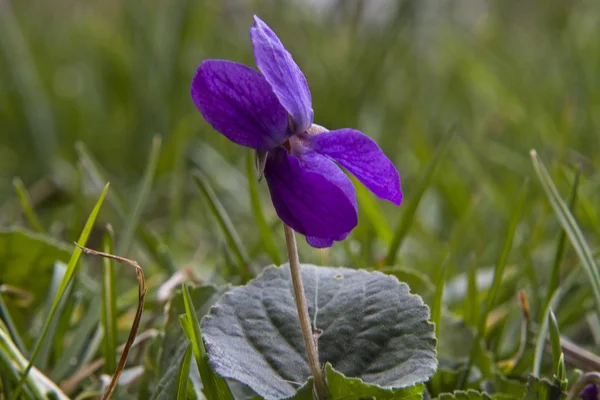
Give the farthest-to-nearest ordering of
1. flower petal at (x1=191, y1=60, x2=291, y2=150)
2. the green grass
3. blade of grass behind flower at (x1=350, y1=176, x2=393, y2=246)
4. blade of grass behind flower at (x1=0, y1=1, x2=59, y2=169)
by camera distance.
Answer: blade of grass behind flower at (x1=0, y1=1, x2=59, y2=169), blade of grass behind flower at (x1=350, y1=176, x2=393, y2=246), the green grass, flower petal at (x1=191, y1=60, x2=291, y2=150)

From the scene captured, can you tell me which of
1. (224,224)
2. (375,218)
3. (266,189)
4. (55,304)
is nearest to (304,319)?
(55,304)

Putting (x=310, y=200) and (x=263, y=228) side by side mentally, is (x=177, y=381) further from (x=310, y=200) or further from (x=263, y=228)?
(x=263, y=228)

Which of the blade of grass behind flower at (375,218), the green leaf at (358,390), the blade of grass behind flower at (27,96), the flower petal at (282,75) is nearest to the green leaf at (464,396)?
the green leaf at (358,390)

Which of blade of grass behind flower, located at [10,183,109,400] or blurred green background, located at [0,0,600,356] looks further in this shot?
blurred green background, located at [0,0,600,356]

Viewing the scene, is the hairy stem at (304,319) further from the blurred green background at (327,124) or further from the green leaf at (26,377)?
the blurred green background at (327,124)

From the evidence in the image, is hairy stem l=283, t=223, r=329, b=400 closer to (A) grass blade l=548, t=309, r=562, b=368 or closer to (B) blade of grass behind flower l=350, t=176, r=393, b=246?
(A) grass blade l=548, t=309, r=562, b=368

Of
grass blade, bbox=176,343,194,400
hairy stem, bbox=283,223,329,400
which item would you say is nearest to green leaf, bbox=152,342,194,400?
grass blade, bbox=176,343,194,400

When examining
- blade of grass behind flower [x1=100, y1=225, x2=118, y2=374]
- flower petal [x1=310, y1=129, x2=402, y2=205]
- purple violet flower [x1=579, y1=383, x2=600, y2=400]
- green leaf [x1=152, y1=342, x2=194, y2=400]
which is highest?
flower petal [x1=310, y1=129, x2=402, y2=205]
